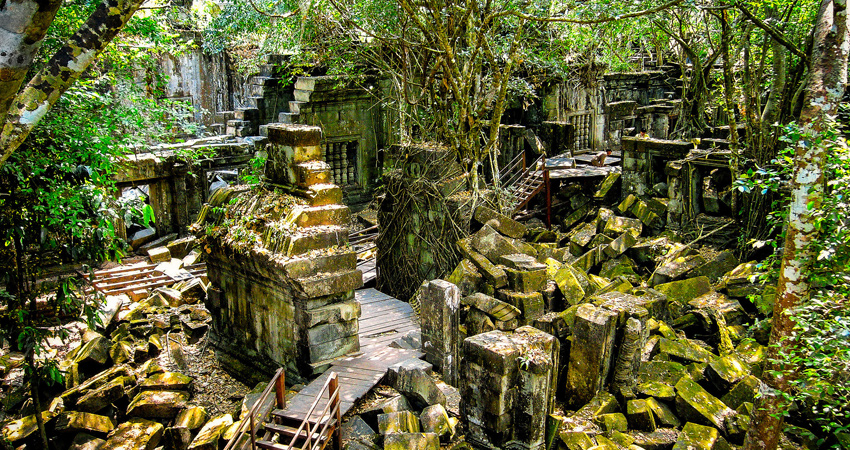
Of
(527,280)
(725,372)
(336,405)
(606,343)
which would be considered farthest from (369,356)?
(725,372)

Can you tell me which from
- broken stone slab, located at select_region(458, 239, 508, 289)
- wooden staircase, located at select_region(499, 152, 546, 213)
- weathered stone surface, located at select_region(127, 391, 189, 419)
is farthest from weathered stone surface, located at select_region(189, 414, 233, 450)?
wooden staircase, located at select_region(499, 152, 546, 213)

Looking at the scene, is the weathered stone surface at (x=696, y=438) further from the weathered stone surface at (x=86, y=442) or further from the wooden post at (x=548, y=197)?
the wooden post at (x=548, y=197)

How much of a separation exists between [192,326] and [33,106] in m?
7.76

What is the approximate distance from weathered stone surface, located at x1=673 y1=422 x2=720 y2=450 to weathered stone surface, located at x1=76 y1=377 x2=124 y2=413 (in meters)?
7.00

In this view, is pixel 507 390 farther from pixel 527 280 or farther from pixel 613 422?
pixel 527 280

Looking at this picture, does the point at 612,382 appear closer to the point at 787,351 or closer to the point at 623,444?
the point at 623,444

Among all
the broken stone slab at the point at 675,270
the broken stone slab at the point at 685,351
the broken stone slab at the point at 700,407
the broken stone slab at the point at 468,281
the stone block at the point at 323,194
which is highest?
the stone block at the point at 323,194

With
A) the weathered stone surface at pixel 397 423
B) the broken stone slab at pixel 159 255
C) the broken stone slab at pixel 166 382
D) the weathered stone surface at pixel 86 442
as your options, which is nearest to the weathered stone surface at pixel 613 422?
the weathered stone surface at pixel 397 423

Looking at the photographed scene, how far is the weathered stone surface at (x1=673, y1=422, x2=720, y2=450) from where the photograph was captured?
23.5 ft

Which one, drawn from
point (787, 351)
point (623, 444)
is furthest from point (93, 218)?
point (787, 351)

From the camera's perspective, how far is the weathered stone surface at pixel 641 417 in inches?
305

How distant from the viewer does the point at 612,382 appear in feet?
27.5

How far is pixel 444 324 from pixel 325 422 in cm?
219

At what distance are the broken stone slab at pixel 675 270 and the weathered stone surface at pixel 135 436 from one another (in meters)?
7.93
